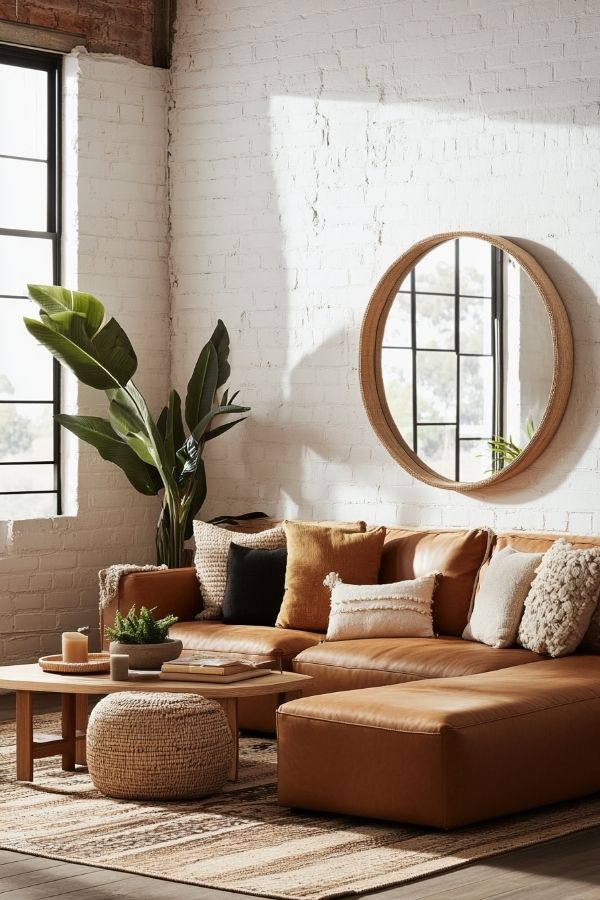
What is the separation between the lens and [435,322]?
22.3 ft

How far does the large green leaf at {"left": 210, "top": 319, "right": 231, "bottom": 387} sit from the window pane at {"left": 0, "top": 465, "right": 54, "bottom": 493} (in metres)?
1.03

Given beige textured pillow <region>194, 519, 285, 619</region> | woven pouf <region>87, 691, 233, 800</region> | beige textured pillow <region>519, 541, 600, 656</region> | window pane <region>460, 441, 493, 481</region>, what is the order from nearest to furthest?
woven pouf <region>87, 691, 233, 800</region>, beige textured pillow <region>519, 541, 600, 656</region>, window pane <region>460, 441, 493, 481</region>, beige textured pillow <region>194, 519, 285, 619</region>

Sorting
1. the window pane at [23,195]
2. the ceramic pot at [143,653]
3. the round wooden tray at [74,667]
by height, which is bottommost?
the round wooden tray at [74,667]

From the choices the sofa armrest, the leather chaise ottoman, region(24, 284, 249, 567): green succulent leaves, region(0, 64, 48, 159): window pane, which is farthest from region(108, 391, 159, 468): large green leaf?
the leather chaise ottoman

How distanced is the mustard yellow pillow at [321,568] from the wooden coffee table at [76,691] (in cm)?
96

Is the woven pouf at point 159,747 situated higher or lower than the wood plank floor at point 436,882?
higher

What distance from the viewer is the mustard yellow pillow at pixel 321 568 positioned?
6457mm

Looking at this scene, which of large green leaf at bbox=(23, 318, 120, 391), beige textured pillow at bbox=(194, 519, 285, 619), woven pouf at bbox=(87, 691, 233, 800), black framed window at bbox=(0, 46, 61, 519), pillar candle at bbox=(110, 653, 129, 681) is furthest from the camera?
black framed window at bbox=(0, 46, 61, 519)

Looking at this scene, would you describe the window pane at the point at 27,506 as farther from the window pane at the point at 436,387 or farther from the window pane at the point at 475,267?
the window pane at the point at 475,267

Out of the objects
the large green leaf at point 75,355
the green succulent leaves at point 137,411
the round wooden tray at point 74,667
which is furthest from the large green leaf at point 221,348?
the round wooden tray at point 74,667

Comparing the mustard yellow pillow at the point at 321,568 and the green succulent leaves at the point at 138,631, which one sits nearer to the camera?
the green succulent leaves at the point at 138,631

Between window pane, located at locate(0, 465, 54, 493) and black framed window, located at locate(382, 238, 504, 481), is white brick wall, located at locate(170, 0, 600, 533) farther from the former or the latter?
window pane, located at locate(0, 465, 54, 493)

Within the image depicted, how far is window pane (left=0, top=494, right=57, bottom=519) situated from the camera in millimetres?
7473

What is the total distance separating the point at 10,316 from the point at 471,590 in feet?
9.41
